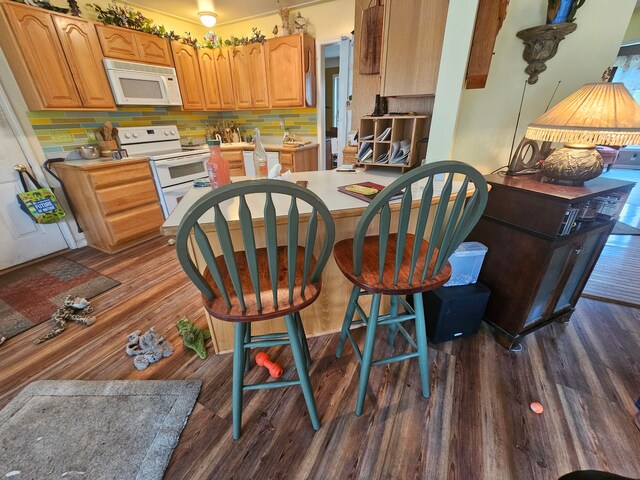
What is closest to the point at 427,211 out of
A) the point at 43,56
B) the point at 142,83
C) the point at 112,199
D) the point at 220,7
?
the point at 112,199

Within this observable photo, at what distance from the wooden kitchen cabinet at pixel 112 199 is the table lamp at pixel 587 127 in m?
3.34

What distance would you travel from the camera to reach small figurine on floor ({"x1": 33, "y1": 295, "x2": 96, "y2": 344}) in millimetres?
1727

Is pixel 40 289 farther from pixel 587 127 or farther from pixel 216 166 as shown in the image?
pixel 587 127

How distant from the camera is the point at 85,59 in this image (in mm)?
2549

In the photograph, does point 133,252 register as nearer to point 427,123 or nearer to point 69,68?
point 69,68

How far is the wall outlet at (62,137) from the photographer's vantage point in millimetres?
2658

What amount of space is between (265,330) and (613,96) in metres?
2.00

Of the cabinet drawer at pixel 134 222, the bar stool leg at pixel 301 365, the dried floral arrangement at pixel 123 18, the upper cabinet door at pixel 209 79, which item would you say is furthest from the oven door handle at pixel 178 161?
the bar stool leg at pixel 301 365

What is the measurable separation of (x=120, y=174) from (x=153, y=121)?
4.02 ft

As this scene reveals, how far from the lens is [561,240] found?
127 cm

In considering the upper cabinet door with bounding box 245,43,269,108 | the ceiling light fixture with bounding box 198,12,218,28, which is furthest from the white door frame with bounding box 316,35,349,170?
the ceiling light fixture with bounding box 198,12,218,28

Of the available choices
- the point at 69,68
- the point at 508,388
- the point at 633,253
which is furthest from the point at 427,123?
the point at 69,68

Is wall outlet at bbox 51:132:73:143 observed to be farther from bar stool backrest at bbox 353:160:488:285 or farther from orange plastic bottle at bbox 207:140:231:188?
bar stool backrest at bbox 353:160:488:285

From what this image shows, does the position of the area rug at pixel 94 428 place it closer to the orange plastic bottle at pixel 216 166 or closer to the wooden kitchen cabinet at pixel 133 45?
the orange plastic bottle at pixel 216 166
